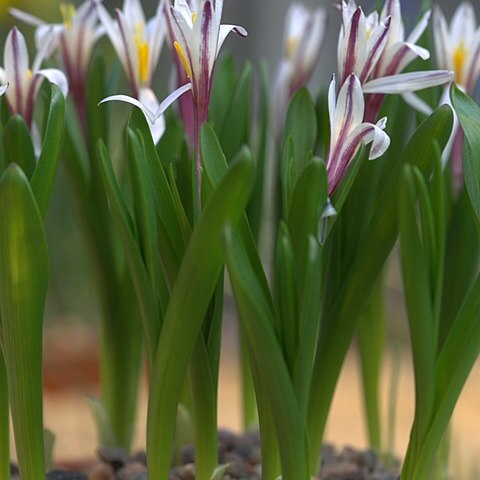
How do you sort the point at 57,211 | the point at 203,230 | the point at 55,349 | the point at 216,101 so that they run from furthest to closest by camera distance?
1. the point at 57,211
2. the point at 55,349
3. the point at 216,101
4. the point at 203,230

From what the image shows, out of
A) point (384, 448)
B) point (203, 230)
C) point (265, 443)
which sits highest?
point (203, 230)

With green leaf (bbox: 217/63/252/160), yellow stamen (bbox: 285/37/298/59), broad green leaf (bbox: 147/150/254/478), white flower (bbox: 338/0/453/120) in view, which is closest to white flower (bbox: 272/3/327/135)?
yellow stamen (bbox: 285/37/298/59)

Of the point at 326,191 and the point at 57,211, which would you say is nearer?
the point at 326,191

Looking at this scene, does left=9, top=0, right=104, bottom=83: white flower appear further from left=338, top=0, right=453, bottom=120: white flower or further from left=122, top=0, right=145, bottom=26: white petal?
left=338, top=0, right=453, bottom=120: white flower

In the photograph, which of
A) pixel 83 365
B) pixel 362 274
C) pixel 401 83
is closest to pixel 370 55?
pixel 401 83

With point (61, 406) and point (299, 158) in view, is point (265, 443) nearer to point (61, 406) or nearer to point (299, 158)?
point (299, 158)

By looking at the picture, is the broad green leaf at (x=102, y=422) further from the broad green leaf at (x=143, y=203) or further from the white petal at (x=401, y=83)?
the white petal at (x=401, y=83)

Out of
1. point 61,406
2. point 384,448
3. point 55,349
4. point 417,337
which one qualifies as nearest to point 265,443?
point 417,337
